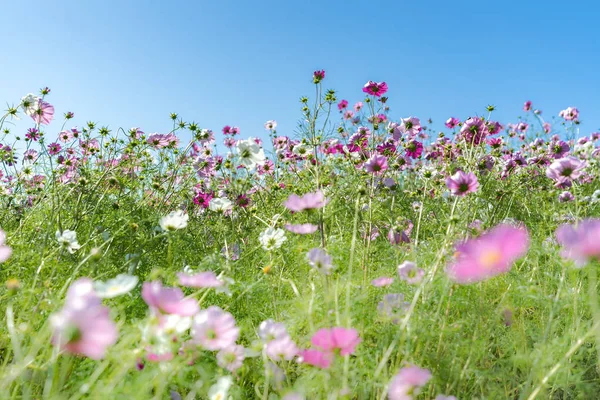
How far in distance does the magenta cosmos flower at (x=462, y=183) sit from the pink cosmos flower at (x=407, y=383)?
1.88 ft

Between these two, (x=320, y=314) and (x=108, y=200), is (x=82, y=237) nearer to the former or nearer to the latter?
(x=108, y=200)

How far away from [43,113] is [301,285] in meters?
1.48

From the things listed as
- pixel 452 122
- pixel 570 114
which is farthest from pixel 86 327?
pixel 570 114

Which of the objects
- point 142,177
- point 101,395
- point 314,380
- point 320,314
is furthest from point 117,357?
point 142,177

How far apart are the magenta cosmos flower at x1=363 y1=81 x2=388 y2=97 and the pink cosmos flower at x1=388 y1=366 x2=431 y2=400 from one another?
1.49m

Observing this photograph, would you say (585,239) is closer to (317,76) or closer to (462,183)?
(462,183)

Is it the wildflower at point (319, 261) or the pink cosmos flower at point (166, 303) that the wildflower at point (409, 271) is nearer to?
the wildflower at point (319, 261)

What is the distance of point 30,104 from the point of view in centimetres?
198

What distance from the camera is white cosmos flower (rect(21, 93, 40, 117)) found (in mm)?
1975

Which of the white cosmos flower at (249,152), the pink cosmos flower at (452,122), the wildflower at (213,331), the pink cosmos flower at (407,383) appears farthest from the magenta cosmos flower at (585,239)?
the pink cosmos flower at (452,122)

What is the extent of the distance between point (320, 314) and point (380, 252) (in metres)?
0.88

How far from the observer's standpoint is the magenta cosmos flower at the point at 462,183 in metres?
1.10

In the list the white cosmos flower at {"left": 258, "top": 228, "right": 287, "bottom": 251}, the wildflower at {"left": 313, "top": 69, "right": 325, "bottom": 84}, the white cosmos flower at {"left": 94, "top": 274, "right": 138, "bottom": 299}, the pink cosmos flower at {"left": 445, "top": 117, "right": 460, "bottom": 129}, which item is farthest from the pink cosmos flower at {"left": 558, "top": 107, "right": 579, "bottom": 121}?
the white cosmos flower at {"left": 94, "top": 274, "right": 138, "bottom": 299}

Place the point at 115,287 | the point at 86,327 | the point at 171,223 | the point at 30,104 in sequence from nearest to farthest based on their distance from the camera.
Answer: the point at 86,327, the point at 115,287, the point at 171,223, the point at 30,104
